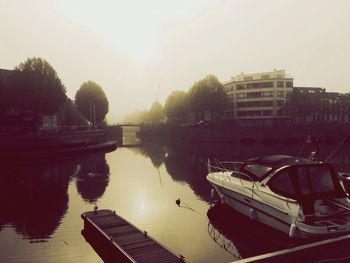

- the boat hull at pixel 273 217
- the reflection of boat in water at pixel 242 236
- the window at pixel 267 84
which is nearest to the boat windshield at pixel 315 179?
the boat hull at pixel 273 217

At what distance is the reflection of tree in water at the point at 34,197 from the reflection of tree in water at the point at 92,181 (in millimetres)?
1447

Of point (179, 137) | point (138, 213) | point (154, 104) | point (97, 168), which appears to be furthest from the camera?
point (154, 104)

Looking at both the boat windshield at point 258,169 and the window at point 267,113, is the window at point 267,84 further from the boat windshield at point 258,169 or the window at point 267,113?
the boat windshield at point 258,169

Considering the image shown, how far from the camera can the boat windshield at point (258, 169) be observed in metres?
17.4

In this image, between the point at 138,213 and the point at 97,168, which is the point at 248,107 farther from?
the point at 138,213

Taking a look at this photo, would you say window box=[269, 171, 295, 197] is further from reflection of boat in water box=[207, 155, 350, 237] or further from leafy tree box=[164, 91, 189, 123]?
leafy tree box=[164, 91, 189, 123]

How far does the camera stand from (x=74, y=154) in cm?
5969

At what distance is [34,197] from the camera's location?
26219 mm

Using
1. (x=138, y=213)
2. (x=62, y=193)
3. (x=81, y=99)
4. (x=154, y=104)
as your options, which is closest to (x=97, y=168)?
(x=62, y=193)

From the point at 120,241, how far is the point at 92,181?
2098cm

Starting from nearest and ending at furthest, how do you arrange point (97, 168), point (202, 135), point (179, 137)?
1. point (97, 168)
2. point (202, 135)
3. point (179, 137)

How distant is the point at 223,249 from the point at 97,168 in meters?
31.0

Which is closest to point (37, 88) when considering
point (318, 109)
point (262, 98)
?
point (262, 98)

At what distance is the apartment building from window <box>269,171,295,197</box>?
4177 inches
